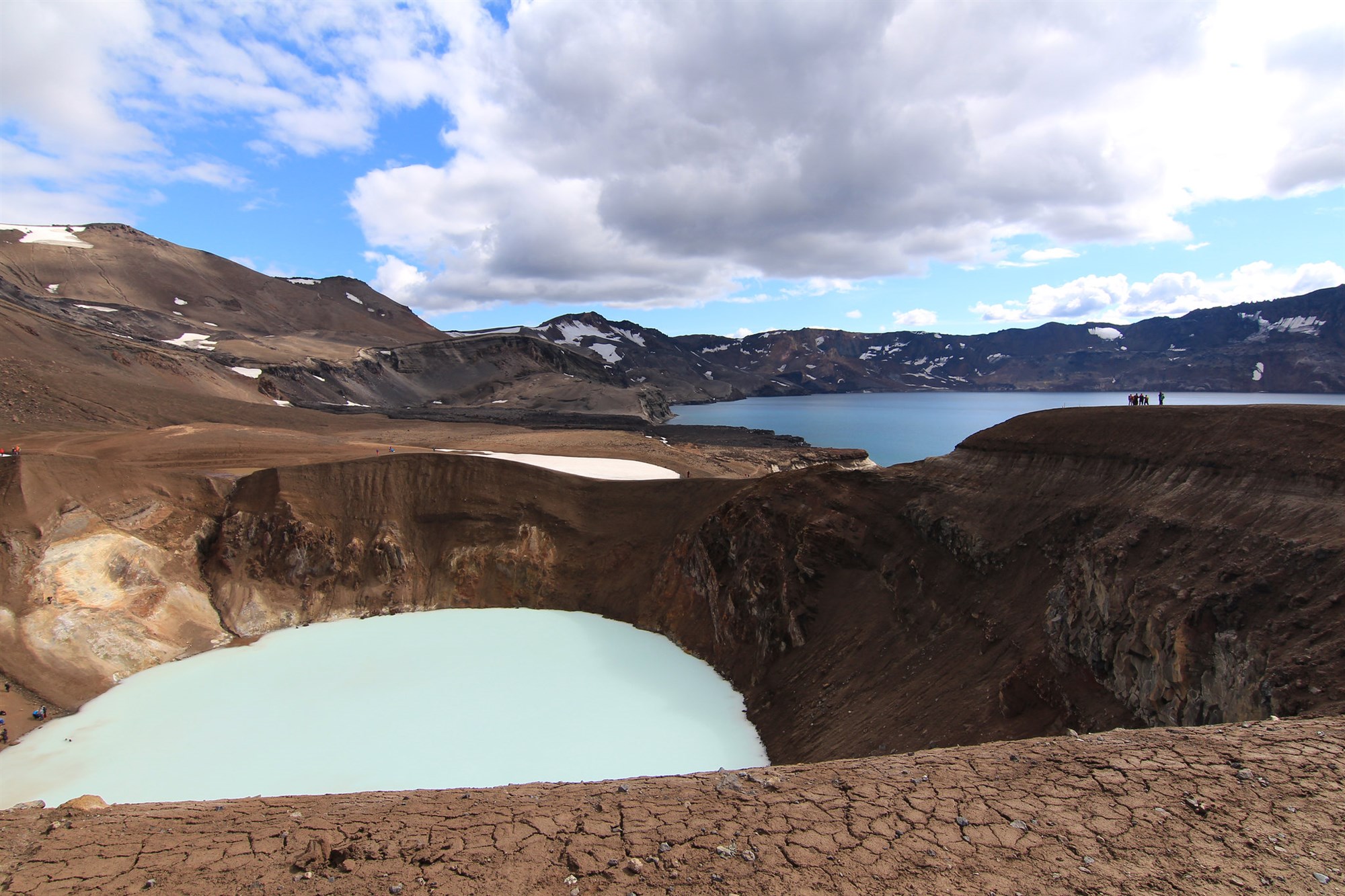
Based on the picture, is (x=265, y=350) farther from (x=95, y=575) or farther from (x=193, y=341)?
(x=95, y=575)

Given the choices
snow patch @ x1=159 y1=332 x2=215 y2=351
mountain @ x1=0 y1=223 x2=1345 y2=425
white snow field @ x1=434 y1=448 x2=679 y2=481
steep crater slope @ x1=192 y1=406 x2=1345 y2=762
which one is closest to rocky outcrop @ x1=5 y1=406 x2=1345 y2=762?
steep crater slope @ x1=192 y1=406 x2=1345 y2=762

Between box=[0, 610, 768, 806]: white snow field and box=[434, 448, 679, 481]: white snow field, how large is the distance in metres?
12.5

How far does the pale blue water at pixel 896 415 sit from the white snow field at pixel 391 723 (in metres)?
32.2

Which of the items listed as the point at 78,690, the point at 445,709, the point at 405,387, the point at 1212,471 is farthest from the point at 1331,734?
the point at 405,387

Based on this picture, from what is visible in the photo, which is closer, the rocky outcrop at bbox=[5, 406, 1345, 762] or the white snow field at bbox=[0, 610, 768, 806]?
the rocky outcrop at bbox=[5, 406, 1345, 762]

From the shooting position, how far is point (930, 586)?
65.6 feet

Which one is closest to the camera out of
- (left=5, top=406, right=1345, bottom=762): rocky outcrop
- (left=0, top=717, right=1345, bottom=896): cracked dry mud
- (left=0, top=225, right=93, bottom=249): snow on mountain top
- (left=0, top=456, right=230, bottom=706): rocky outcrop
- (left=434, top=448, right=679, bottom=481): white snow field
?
(left=0, top=717, right=1345, bottom=896): cracked dry mud

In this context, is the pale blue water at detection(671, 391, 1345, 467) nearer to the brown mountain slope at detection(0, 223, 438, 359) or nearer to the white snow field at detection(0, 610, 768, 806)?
the white snow field at detection(0, 610, 768, 806)

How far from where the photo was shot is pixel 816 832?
22.0 feet

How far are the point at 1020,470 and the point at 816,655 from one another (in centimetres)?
903

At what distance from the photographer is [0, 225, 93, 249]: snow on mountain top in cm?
11319

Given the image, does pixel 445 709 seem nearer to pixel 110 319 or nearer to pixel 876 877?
pixel 876 877

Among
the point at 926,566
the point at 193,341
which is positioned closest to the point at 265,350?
the point at 193,341

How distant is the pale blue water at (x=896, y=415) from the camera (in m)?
80.5
